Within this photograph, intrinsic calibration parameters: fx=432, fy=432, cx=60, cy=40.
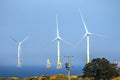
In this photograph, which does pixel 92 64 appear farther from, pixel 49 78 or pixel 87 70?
pixel 49 78

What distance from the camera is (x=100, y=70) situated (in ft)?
441

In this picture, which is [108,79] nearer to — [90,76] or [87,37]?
[90,76]

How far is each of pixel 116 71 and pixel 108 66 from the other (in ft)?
13.6

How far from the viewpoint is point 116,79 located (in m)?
131

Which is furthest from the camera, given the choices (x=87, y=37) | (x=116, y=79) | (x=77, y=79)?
(x=87, y=37)

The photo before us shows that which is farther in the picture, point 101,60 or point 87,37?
point 87,37

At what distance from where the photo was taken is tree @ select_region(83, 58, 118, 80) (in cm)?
13438

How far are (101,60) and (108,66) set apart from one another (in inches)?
146

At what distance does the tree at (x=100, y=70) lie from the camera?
441ft

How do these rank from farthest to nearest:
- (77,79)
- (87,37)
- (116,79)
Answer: (87,37) < (77,79) < (116,79)

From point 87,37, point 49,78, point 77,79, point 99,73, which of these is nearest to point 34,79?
point 49,78

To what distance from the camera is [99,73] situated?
445 ft

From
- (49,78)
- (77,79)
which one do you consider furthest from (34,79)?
(77,79)

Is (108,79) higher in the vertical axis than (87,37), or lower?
lower
